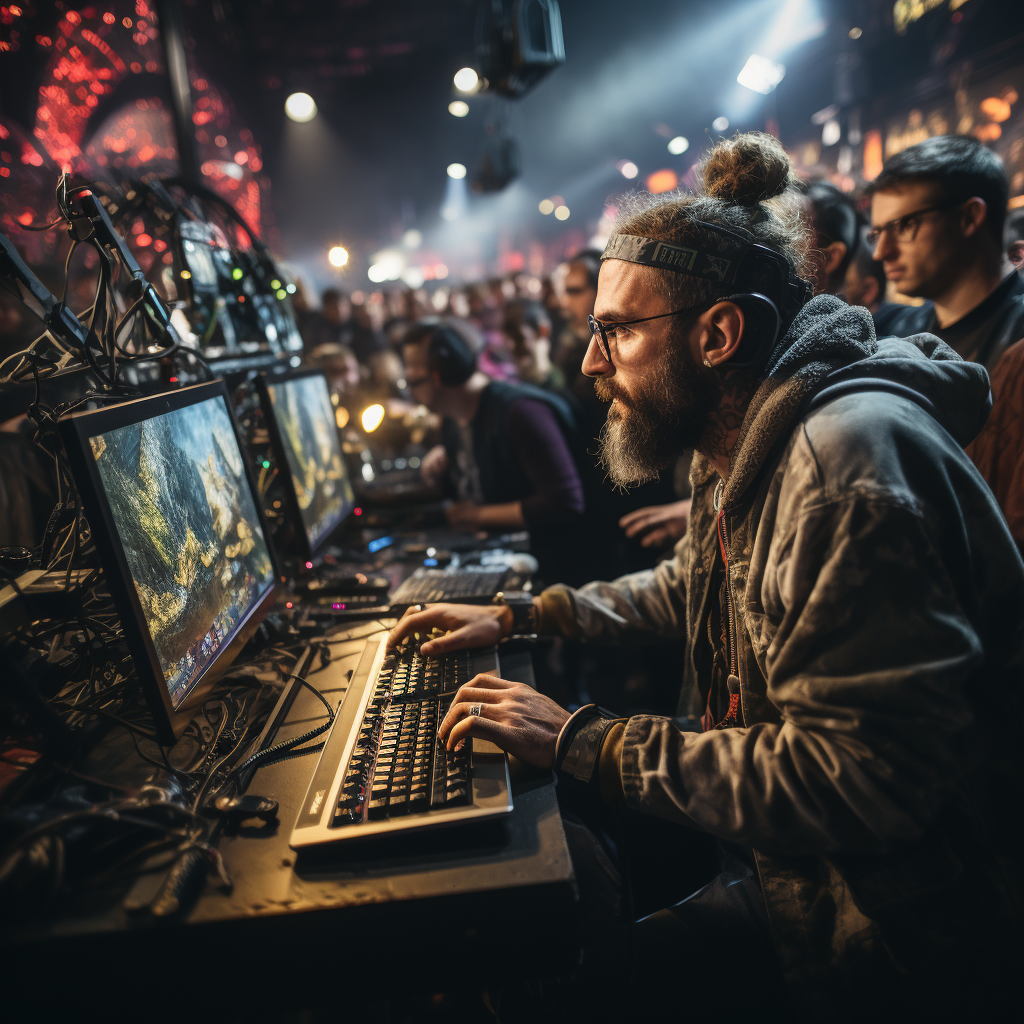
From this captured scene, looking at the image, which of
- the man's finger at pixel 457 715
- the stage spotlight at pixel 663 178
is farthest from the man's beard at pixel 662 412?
the stage spotlight at pixel 663 178

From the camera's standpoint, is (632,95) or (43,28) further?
(632,95)

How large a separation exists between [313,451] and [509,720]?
1345 millimetres

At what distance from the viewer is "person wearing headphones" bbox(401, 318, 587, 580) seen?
8.53 feet

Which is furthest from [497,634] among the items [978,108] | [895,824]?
[978,108]

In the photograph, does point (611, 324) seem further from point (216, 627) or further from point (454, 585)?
point (216, 627)

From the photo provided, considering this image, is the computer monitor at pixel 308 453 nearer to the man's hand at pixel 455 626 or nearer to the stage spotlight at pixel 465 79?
the man's hand at pixel 455 626

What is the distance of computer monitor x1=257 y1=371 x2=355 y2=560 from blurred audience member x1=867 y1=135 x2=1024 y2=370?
2.18m

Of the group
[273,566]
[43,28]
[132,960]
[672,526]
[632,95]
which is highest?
[632,95]

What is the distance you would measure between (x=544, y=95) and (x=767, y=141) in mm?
15513

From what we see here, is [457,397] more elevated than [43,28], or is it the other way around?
[43,28]

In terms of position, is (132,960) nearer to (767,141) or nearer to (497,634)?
(497,634)

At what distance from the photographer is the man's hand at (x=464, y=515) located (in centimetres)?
263

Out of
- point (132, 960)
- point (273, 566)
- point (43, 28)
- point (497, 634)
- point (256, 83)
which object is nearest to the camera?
point (132, 960)

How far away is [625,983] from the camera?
100 cm
